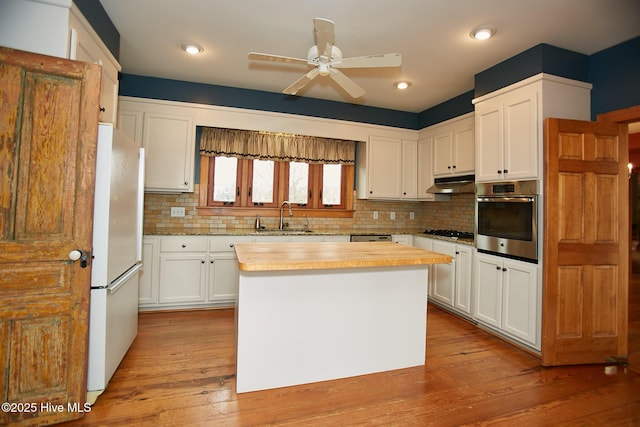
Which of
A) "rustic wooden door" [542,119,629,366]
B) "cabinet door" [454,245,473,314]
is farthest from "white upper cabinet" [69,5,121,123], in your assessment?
"cabinet door" [454,245,473,314]

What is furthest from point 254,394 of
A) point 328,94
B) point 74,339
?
point 328,94

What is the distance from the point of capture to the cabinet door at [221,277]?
365cm

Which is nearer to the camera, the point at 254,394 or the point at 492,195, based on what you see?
the point at 254,394

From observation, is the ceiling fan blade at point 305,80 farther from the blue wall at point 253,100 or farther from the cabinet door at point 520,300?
the cabinet door at point 520,300

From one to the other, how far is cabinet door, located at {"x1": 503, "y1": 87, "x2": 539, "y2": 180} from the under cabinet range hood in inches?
24.2

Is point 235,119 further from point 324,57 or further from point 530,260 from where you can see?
point 530,260

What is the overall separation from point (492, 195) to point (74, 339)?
340 centimetres

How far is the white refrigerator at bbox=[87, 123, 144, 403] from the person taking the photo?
189 cm

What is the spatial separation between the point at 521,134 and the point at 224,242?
3180 mm

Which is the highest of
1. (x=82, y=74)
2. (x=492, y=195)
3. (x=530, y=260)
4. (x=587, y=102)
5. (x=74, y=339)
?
(x=587, y=102)

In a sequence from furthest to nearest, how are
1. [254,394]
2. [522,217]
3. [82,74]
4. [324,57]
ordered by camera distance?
[522,217] < [324,57] < [254,394] < [82,74]

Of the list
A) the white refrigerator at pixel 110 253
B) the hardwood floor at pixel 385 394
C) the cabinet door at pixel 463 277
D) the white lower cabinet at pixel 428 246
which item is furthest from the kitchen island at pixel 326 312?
the white lower cabinet at pixel 428 246

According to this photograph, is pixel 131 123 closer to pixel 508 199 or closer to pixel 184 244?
pixel 184 244

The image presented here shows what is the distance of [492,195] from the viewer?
119 inches
